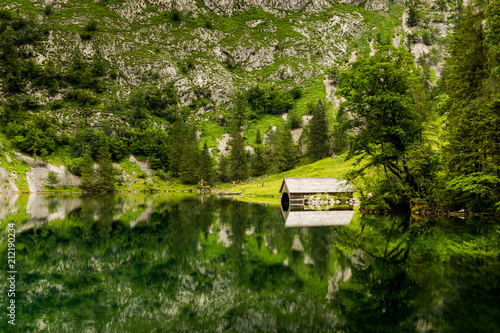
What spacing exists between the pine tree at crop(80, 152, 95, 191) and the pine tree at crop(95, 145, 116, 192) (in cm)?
171

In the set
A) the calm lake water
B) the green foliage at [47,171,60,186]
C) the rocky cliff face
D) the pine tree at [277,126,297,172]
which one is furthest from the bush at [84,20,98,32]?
the calm lake water

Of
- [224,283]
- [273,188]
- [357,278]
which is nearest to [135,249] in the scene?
[224,283]

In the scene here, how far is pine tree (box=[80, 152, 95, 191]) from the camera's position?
3681 inches

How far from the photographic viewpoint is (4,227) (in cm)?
2520

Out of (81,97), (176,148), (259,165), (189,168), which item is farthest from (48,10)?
(259,165)

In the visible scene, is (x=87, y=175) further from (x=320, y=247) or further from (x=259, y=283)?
(x=259, y=283)

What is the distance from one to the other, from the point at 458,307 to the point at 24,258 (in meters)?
18.2

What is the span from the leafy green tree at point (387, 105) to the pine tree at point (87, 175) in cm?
8266

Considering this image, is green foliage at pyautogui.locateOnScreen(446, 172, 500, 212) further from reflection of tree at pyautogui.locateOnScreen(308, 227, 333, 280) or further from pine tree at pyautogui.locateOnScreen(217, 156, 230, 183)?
pine tree at pyautogui.locateOnScreen(217, 156, 230, 183)

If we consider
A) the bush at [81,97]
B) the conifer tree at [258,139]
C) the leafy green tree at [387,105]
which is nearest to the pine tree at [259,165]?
the conifer tree at [258,139]

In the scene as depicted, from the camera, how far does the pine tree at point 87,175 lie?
307 ft

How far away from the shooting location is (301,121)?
465 ft

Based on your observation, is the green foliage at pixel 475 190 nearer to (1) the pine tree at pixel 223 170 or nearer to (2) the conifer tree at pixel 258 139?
(1) the pine tree at pixel 223 170

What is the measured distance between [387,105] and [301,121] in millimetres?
110755
